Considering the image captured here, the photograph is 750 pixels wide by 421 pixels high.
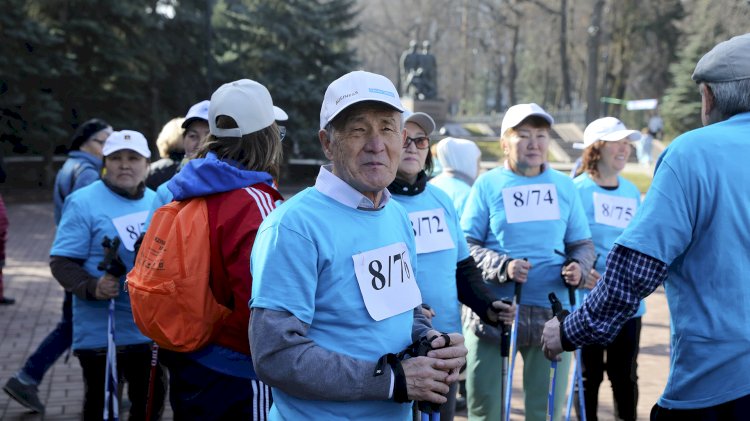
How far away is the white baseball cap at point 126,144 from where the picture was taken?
4949mm

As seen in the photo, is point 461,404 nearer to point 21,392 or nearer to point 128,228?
point 128,228

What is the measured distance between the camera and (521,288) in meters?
4.82

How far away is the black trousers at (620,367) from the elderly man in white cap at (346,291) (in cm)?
295

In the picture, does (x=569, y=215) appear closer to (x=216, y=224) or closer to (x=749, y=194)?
(x=749, y=194)

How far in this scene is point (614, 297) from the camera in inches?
111

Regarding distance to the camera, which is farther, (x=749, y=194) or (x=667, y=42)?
(x=667, y=42)

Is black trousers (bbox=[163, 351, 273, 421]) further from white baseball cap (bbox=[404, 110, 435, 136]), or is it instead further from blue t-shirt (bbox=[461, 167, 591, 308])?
blue t-shirt (bbox=[461, 167, 591, 308])

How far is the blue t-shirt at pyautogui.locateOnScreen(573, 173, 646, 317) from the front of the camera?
550 cm

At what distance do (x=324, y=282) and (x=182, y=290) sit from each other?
2.08ft

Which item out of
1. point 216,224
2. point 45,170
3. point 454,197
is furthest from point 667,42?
point 216,224

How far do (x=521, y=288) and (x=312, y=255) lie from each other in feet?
8.76

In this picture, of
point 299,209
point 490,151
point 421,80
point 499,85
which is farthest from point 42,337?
point 499,85

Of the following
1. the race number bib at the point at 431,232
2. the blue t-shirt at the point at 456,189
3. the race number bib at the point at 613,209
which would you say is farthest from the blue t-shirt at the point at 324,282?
the race number bib at the point at 613,209

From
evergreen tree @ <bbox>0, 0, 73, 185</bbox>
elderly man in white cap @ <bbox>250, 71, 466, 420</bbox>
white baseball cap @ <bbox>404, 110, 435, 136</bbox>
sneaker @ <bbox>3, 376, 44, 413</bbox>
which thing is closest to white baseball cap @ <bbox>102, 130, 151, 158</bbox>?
white baseball cap @ <bbox>404, 110, 435, 136</bbox>
